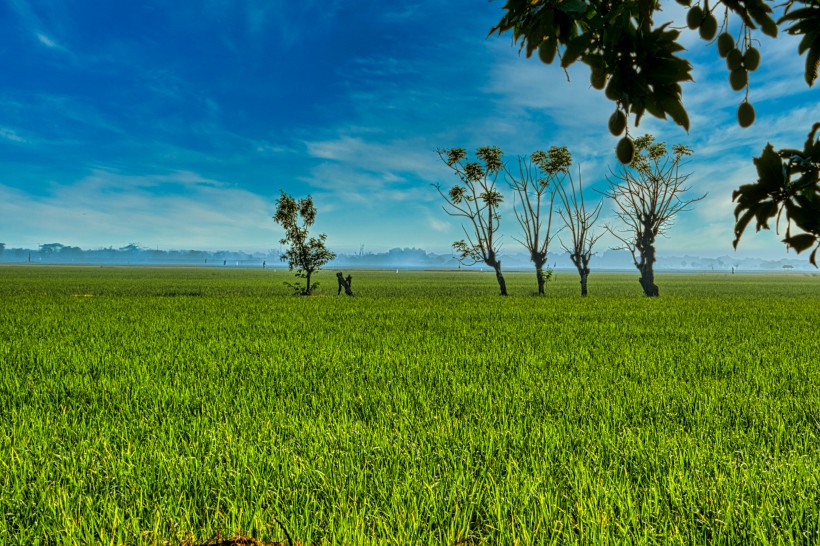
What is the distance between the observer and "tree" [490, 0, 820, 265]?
1035 mm

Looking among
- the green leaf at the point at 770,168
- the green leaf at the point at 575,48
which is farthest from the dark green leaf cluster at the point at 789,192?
the green leaf at the point at 575,48

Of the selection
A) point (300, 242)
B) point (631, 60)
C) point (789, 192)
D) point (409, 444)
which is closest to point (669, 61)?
point (631, 60)

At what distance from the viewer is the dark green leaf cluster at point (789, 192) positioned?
3.33 ft

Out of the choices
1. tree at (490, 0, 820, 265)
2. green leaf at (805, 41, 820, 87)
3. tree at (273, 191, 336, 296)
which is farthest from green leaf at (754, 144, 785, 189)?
tree at (273, 191, 336, 296)

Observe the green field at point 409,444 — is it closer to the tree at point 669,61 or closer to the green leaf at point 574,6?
the tree at point 669,61

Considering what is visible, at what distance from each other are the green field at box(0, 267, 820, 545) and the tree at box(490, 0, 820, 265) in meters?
1.87

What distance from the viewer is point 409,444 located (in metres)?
3.48

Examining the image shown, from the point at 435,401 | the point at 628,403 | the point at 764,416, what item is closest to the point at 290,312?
the point at 435,401

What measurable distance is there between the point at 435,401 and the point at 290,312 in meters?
10.6

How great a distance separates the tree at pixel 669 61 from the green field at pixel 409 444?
1868 millimetres

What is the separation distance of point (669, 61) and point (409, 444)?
312 cm

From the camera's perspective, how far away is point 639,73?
1252 mm

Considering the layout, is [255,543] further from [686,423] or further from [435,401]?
[686,423]

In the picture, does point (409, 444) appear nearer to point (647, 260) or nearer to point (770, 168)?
point (770, 168)
